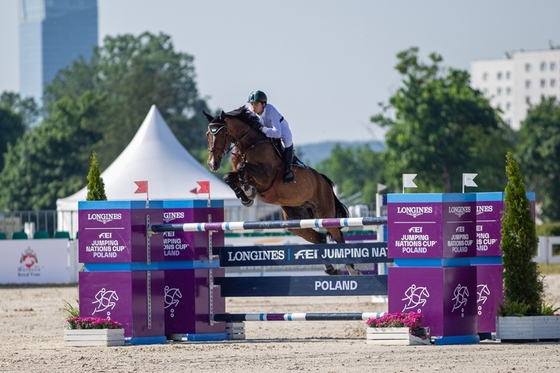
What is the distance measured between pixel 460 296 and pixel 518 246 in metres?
0.69

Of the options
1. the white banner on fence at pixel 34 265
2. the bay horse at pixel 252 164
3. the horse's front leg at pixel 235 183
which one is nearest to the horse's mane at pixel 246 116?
the bay horse at pixel 252 164

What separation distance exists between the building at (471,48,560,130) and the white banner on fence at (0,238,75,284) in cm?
10732

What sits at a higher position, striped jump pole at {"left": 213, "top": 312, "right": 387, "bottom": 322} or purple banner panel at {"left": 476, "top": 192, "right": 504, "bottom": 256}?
purple banner panel at {"left": 476, "top": 192, "right": 504, "bottom": 256}

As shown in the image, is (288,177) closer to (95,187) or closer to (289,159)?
(289,159)

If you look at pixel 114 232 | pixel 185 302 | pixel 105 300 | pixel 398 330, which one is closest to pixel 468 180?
pixel 398 330

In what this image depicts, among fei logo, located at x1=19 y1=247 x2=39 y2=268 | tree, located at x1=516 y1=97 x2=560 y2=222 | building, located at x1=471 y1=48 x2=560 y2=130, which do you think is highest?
building, located at x1=471 y1=48 x2=560 y2=130

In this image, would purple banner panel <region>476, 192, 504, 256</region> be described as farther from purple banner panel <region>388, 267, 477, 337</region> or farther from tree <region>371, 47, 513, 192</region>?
tree <region>371, 47, 513, 192</region>

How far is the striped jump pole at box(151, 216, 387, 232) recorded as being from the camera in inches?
369

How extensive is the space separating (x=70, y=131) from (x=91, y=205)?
49915 mm

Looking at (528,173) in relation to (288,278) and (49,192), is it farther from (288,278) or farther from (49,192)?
(288,278)

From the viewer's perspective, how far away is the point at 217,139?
9789mm

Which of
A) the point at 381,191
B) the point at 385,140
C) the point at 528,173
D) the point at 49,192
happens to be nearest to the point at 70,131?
the point at 49,192

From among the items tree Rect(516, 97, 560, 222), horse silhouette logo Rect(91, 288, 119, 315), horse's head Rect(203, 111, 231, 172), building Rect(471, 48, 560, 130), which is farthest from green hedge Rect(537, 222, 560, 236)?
building Rect(471, 48, 560, 130)

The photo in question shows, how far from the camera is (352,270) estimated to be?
10.3 metres
